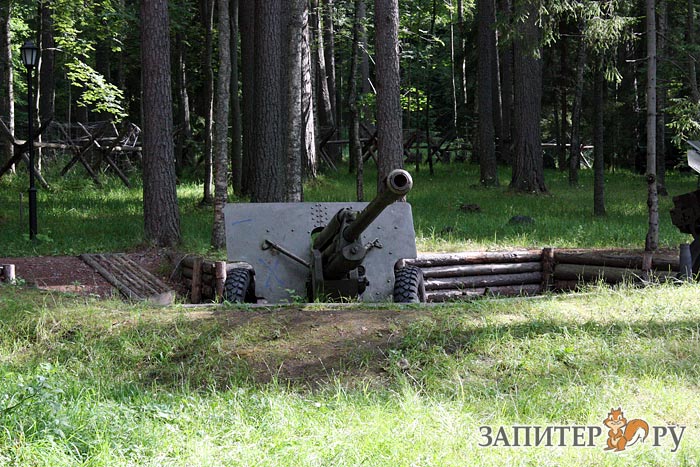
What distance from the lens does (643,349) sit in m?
6.55

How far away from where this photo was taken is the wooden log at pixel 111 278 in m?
11.0

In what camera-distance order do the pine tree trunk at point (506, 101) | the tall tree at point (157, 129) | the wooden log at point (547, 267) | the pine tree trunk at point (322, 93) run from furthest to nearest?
1. the pine tree trunk at point (506, 101)
2. the pine tree trunk at point (322, 93)
3. the tall tree at point (157, 129)
4. the wooden log at point (547, 267)

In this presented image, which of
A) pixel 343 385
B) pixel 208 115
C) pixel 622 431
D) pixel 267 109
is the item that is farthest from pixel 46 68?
pixel 622 431

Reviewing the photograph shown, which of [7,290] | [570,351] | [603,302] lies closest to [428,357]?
[570,351]

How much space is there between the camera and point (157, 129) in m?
13.9

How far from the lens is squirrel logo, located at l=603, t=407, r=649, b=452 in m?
4.88

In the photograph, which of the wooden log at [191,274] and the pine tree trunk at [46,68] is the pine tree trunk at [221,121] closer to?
the wooden log at [191,274]

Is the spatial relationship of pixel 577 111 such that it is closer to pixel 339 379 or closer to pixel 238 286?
pixel 238 286

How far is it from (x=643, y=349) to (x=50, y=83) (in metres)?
24.9

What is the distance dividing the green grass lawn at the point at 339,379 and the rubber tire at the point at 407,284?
178cm

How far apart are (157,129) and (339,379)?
872 centimetres

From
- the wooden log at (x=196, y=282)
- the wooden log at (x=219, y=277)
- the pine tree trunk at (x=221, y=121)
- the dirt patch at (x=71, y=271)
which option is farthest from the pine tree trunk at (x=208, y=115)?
the wooden log at (x=219, y=277)

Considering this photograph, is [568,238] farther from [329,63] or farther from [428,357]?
[329,63]

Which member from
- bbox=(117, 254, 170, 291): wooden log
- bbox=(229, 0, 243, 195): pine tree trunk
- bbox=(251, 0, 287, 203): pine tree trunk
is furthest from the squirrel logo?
bbox=(229, 0, 243, 195): pine tree trunk
